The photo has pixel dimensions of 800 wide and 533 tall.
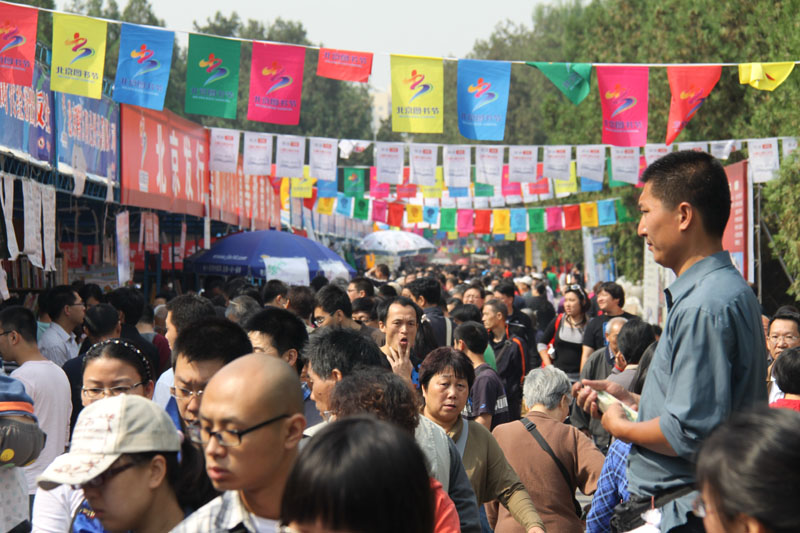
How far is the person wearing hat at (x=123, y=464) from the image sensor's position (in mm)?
2629

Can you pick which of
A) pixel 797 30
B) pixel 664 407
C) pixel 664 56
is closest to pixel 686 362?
pixel 664 407

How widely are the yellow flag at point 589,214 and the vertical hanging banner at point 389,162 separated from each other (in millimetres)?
10895

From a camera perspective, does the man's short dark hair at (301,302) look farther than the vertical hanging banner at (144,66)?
No

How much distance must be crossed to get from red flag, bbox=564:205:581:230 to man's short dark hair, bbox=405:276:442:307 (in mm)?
19496

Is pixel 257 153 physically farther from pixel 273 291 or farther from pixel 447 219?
pixel 447 219

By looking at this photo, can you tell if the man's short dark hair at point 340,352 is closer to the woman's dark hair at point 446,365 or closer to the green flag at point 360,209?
the woman's dark hair at point 446,365

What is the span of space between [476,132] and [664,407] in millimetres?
9677

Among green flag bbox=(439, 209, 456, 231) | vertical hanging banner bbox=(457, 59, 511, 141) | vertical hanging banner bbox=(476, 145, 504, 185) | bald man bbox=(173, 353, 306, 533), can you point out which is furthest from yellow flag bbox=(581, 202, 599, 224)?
bald man bbox=(173, 353, 306, 533)

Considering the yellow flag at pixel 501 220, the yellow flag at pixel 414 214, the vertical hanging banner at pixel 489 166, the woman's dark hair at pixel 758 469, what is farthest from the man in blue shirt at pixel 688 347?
the yellow flag at pixel 501 220

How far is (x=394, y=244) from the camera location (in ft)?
92.8

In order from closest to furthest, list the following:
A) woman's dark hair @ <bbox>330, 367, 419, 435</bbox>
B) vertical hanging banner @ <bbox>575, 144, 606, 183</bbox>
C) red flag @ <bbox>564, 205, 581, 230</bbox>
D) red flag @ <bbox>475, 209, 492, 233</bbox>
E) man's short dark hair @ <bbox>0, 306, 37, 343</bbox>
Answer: woman's dark hair @ <bbox>330, 367, 419, 435</bbox>, man's short dark hair @ <bbox>0, 306, 37, 343</bbox>, vertical hanging banner @ <bbox>575, 144, 606, 183</bbox>, red flag @ <bbox>564, 205, 581, 230</bbox>, red flag @ <bbox>475, 209, 492, 233</bbox>

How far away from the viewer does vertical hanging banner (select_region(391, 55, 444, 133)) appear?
11586 mm

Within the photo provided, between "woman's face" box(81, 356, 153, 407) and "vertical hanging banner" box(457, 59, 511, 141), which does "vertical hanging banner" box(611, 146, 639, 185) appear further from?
"woman's face" box(81, 356, 153, 407)

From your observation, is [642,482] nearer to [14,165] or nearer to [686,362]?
[686,362]
